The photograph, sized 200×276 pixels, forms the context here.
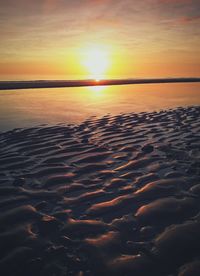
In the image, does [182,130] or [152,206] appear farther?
[182,130]

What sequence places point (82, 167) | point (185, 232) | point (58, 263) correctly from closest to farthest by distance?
Answer: point (58, 263) → point (185, 232) → point (82, 167)

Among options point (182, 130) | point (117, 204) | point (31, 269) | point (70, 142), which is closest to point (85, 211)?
point (117, 204)

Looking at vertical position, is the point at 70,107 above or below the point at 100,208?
above

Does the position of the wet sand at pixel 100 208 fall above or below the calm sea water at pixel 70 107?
below

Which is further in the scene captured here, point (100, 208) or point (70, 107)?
point (70, 107)

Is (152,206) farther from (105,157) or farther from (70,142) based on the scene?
(70,142)

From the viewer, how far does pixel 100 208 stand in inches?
223

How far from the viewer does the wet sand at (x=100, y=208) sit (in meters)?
4.09

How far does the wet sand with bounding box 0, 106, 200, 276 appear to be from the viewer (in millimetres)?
4090

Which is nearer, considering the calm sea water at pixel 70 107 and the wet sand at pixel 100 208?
the wet sand at pixel 100 208

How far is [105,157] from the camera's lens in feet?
30.2

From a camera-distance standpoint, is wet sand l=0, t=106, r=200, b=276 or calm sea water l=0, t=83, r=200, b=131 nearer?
wet sand l=0, t=106, r=200, b=276

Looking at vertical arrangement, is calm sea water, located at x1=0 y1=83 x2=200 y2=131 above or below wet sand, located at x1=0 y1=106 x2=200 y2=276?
above

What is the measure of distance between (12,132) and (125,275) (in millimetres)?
11232
